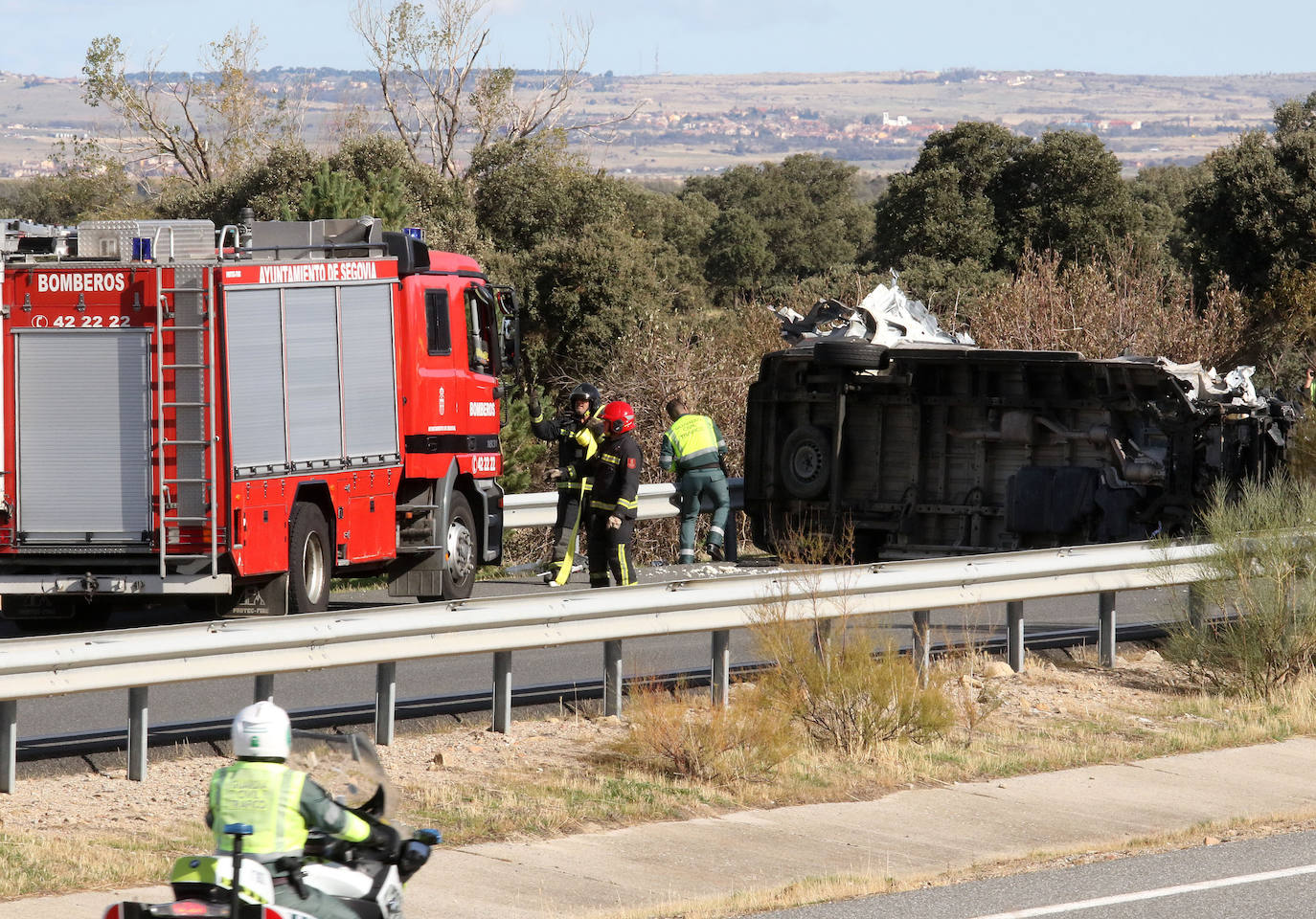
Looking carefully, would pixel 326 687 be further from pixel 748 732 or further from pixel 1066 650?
pixel 1066 650

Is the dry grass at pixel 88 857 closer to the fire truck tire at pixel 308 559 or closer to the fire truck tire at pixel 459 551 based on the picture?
the fire truck tire at pixel 308 559

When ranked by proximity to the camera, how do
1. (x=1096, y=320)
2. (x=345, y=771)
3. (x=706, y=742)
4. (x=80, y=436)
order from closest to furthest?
(x=345, y=771), (x=706, y=742), (x=80, y=436), (x=1096, y=320)

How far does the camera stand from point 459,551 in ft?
51.7

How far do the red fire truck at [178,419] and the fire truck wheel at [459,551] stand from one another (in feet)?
5.26

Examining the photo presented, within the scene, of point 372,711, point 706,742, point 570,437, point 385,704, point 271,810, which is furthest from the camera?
point 570,437

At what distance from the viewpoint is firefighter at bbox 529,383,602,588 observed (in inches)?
600

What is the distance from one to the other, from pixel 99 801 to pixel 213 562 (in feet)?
11.5

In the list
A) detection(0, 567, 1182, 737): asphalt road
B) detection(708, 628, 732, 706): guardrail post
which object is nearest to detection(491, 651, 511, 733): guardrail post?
detection(0, 567, 1182, 737): asphalt road

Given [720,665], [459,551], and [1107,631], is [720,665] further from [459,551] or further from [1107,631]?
[459,551]

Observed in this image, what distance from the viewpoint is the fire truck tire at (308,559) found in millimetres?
13320

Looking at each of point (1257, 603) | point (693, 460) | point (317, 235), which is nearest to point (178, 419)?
point (317, 235)

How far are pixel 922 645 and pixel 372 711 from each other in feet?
11.3

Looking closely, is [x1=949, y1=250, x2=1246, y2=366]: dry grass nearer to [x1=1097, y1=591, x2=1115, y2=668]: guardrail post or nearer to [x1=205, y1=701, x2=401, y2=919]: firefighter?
[x1=1097, y1=591, x2=1115, y2=668]: guardrail post

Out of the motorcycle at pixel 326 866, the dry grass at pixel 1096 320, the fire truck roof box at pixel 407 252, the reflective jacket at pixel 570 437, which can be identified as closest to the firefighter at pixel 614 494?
the reflective jacket at pixel 570 437
